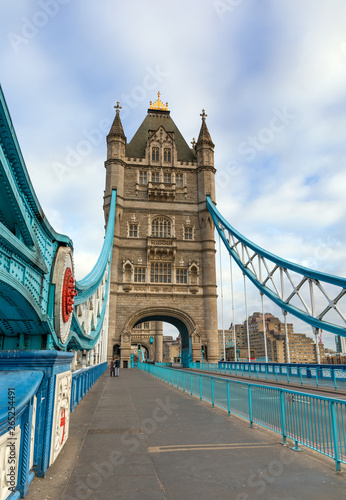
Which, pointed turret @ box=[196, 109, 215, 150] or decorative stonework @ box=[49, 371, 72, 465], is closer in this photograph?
decorative stonework @ box=[49, 371, 72, 465]

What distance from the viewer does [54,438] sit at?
445cm

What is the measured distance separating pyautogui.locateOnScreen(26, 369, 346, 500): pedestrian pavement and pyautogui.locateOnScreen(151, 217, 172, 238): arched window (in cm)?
2775

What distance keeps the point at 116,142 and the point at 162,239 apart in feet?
36.0

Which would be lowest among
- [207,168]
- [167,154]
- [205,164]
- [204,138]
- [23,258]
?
[23,258]

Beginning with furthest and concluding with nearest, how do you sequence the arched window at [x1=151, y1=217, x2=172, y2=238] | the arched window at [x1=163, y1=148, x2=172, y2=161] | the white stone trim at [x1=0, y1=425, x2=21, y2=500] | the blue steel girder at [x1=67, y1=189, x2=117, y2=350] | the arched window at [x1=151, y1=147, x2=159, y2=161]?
1. the arched window at [x1=163, y1=148, x2=172, y2=161]
2. the arched window at [x1=151, y1=147, x2=159, y2=161]
3. the arched window at [x1=151, y1=217, x2=172, y2=238]
4. the blue steel girder at [x1=67, y1=189, x2=117, y2=350]
5. the white stone trim at [x1=0, y1=425, x2=21, y2=500]

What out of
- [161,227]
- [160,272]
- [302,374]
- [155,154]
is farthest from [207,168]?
[302,374]

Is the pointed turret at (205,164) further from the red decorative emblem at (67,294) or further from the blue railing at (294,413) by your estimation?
the red decorative emblem at (67,294)

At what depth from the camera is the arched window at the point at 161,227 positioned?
34.8 m

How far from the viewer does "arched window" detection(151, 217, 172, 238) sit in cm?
3478

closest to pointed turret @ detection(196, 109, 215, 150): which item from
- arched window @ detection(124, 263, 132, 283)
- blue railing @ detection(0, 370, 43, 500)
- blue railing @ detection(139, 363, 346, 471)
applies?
arched window @ detection(124, 263, 132, 283)

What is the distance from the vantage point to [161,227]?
1380 inches

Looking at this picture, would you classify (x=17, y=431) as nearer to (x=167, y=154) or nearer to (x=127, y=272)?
(x=127, y=272)

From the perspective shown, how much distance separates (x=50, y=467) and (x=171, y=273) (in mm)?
29384

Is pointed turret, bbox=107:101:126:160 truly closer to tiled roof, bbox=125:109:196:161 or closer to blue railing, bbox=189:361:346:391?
tiled roof, bbox=125:109:196:161
